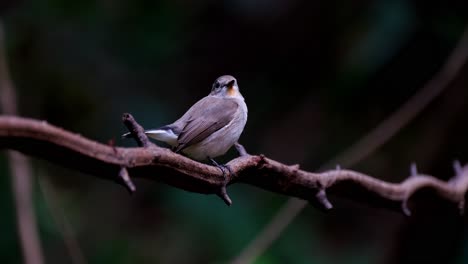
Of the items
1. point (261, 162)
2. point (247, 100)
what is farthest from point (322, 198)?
point (247, 100)

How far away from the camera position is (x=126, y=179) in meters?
1.85

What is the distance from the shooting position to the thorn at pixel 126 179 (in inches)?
72.0

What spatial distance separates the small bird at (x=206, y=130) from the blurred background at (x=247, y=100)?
2319mm

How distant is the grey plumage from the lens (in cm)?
353

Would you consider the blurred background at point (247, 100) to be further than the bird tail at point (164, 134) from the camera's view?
Yes

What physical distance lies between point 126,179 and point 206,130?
1822mm

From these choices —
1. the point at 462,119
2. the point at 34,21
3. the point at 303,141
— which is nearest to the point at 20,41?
the point at 34,21

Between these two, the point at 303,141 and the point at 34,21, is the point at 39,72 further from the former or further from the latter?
the point at 303,141

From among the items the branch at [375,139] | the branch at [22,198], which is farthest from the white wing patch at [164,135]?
the branch at [22,198]

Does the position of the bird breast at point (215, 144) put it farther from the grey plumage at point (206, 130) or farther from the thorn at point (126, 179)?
the thorn at point (126, 179)

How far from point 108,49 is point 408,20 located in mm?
3042

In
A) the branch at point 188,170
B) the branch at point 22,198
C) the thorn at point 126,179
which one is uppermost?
the branch at point 22,198

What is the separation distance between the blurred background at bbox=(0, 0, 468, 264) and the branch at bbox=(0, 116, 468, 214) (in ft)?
8.44

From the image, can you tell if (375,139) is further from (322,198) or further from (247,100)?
(322,198)
